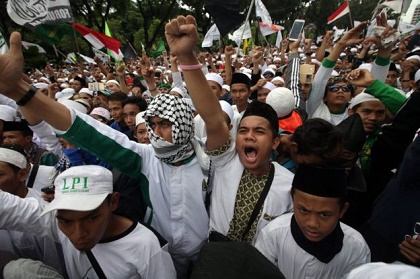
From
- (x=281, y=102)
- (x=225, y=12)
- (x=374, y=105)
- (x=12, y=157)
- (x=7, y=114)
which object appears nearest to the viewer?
(x=12, y=157)

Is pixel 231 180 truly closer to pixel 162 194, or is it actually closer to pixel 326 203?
pixel 162 194

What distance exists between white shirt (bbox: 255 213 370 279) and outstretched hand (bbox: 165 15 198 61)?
1.14 meters

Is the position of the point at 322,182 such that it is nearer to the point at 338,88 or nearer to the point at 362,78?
the point at 362,78

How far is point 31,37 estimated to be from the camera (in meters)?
25.6

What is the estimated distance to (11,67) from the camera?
154 centimetres

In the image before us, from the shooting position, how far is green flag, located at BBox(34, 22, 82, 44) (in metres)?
6.45

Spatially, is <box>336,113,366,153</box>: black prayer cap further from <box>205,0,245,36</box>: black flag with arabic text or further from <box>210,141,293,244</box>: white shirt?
<box>205,0,245,36</box>: black flag with arabic text

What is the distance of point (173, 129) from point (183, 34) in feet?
1.95

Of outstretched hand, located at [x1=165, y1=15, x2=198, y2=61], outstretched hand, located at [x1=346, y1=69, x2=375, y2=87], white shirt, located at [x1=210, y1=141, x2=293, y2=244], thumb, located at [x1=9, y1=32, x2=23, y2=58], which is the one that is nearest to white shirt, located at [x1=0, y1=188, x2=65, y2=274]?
thumb, located at [x1=9, y1=32, x2=23, y2=58]

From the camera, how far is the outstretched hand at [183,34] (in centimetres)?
171

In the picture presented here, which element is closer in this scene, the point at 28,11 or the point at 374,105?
the point at 374,105

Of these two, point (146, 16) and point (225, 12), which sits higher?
point (225, 12)

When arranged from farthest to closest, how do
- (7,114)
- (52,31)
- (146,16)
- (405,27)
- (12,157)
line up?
(146,16)
(52,31)
(405,27)
(7,114)
(12,157)

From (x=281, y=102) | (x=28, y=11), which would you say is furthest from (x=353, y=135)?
(x=28, y=11)
